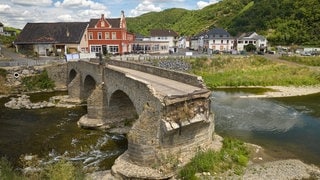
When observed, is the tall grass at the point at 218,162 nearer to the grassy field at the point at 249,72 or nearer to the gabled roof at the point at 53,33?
the grassy field at the point at 249,72

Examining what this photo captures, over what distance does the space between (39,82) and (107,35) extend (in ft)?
58.2

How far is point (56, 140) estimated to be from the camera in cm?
2120

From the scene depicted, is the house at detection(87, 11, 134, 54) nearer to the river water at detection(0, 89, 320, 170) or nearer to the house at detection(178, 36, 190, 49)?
the river water at detection(0, 89, 320, 170)

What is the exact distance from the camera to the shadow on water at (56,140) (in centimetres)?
1831

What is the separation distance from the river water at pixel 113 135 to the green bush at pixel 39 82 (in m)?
7.80

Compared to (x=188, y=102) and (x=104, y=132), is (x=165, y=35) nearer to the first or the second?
(x=104, y=132)

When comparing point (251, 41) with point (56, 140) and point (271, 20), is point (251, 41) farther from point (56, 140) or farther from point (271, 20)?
point (56, 140)

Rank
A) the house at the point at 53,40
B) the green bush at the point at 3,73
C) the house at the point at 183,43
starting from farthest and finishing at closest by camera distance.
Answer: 1. the house at the point at 183,43
2. the house at the point at 53,40
3. the green bush at the point at 3,73

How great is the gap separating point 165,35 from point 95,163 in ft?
224

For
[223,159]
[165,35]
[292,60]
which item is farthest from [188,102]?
[165,35]

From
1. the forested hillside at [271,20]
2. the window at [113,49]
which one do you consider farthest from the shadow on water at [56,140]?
the forested hillside at [271,20]

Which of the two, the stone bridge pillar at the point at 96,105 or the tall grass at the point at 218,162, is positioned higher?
the stone bridge pillar at the point at 96,105

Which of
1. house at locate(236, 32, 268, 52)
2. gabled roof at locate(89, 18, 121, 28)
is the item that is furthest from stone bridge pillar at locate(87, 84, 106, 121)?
house at locate(236, 32, 268, 52)

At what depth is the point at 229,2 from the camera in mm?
153125
